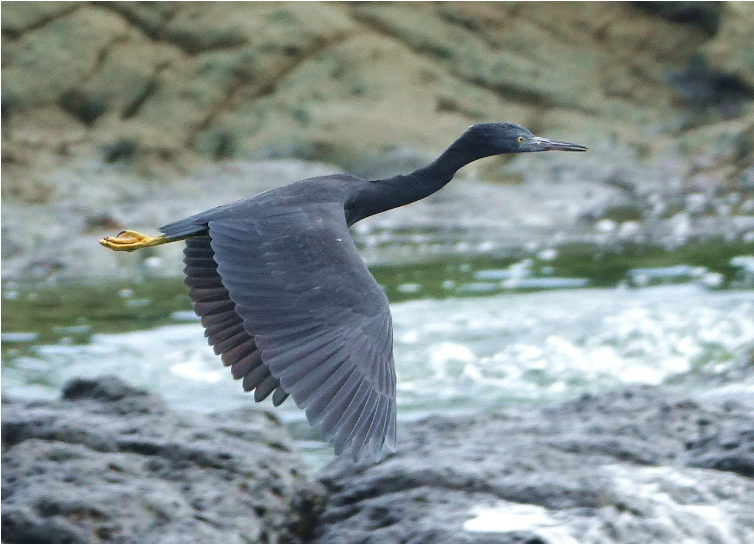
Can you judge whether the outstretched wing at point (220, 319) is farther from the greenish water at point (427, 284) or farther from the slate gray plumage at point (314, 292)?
the greenish water at point (427, 284)

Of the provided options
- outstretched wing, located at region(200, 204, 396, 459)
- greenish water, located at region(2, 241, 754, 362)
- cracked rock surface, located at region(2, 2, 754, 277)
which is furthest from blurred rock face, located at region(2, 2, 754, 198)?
outstretched wing, located at region(200, 204, 396, 459)

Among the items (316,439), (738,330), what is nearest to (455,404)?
(316,439)

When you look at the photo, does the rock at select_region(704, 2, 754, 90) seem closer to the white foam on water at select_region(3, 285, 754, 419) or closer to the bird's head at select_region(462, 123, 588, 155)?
the white foam on water at select_region(3, 285, 754, 419)

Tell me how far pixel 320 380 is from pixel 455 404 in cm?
330

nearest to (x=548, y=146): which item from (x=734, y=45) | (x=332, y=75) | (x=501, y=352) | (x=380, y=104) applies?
(x=501, y=352)

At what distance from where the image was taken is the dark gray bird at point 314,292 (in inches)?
130

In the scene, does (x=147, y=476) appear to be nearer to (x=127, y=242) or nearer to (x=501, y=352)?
(x=127, y=242)

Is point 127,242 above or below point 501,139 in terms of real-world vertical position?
below

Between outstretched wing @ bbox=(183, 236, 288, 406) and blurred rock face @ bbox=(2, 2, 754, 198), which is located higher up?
blurred rock face @ bbox=(2, 2, 754, 198)

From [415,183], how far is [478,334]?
352 centimetres

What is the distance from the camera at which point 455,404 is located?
6562 mm

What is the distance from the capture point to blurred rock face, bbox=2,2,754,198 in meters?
12.3

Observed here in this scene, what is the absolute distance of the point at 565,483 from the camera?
394cm

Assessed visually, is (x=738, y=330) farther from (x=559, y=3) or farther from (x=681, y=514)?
(x=559, y=3)
